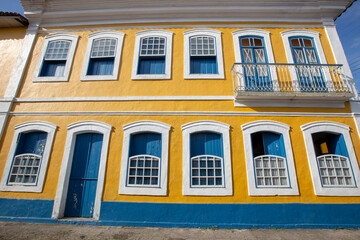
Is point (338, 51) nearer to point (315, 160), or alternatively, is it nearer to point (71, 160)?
point (315, 160)

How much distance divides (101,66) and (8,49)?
13.2ft

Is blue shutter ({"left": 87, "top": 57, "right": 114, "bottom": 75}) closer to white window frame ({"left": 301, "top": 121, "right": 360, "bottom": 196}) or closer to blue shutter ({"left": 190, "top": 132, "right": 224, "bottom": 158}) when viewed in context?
→ blue shutter ({"left": 190, "top": 132, "right": 224, "bottom": 158})

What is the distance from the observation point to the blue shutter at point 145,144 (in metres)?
5.75

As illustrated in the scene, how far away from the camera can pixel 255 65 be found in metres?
6.40

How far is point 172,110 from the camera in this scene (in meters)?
6.06

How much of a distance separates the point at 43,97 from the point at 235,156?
22.7 ft

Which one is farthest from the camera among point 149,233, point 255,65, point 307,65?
point 255,65

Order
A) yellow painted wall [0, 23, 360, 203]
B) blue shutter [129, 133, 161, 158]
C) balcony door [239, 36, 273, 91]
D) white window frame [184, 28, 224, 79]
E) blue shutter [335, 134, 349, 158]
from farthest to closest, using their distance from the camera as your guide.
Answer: white window frame [184, 28, 224, 79]
balcony door [239, 36, 273, 91]
blue shutter [129, 133, 161, 158]
blue shutter [335, 134, 349, 158]
yellow painted wall [0, 23, 360, 203]

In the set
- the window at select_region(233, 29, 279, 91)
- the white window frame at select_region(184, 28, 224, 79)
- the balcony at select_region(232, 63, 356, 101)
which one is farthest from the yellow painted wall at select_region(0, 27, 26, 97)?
the window at select_region(233, 29, 279, 91)

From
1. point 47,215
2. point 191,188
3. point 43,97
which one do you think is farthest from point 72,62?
point 191,188

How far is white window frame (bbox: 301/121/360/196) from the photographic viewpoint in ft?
17.1

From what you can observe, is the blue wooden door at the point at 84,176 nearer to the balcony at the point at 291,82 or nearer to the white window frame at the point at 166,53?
the white window frame at the point at 166,53

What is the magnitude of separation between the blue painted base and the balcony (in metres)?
3.31

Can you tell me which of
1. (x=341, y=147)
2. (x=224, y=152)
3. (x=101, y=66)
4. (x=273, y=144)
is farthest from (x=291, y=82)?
(x=101, y=66)
